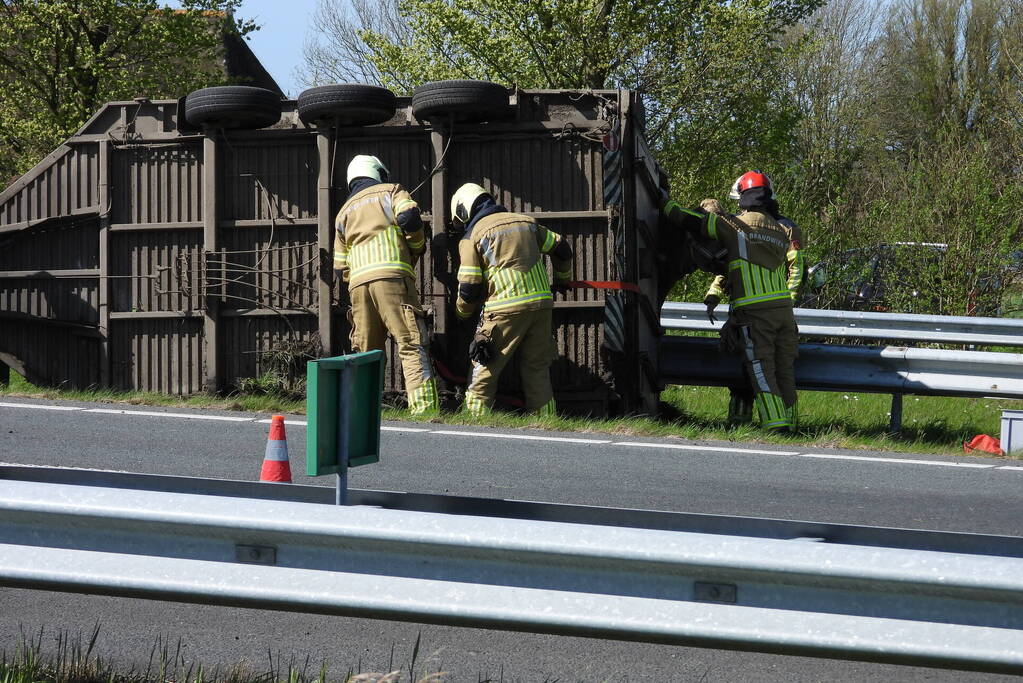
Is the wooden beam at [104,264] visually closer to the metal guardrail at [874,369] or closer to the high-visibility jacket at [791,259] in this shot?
the metal guardrail at [874,369]

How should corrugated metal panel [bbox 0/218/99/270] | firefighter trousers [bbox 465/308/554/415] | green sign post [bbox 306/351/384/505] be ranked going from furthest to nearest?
corrugated metal panel [bbox 0/218/99/270] < firefighter trousers [bbox 465/308/554/415] < green sign post [bbox 306/351/384/505]

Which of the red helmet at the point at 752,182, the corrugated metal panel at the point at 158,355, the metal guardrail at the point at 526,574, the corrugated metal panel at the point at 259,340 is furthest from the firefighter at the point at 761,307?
the metal guardrail at the point at 526,574

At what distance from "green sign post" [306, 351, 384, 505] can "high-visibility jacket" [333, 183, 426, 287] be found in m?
5.88

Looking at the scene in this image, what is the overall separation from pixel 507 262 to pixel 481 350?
72cm

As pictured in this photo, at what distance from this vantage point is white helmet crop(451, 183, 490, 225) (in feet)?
30.6

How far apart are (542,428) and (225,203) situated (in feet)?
12.6

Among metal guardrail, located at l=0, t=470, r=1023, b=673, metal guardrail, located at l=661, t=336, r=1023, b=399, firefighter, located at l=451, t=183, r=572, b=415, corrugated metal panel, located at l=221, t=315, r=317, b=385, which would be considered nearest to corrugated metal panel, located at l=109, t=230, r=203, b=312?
corrugated metal panel, located at l=221, t=315, r=317, b=385

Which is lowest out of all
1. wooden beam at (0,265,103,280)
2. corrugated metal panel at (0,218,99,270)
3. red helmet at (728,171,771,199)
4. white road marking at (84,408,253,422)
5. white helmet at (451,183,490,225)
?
white road marking at (84,408,253,422)

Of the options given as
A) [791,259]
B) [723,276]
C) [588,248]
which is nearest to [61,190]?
[588,248]

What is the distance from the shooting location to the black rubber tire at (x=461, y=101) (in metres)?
9.50

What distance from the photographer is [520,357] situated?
31.0ft

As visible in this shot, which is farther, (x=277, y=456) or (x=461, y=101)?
(x=461, y=101)

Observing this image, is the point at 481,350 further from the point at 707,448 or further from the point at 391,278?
the point at 707,448

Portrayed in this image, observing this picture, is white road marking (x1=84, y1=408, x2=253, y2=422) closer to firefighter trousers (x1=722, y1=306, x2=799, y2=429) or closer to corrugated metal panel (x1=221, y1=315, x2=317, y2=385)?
corrugated metal panel (x1=221, y1=315, x2=317, y2=385)
